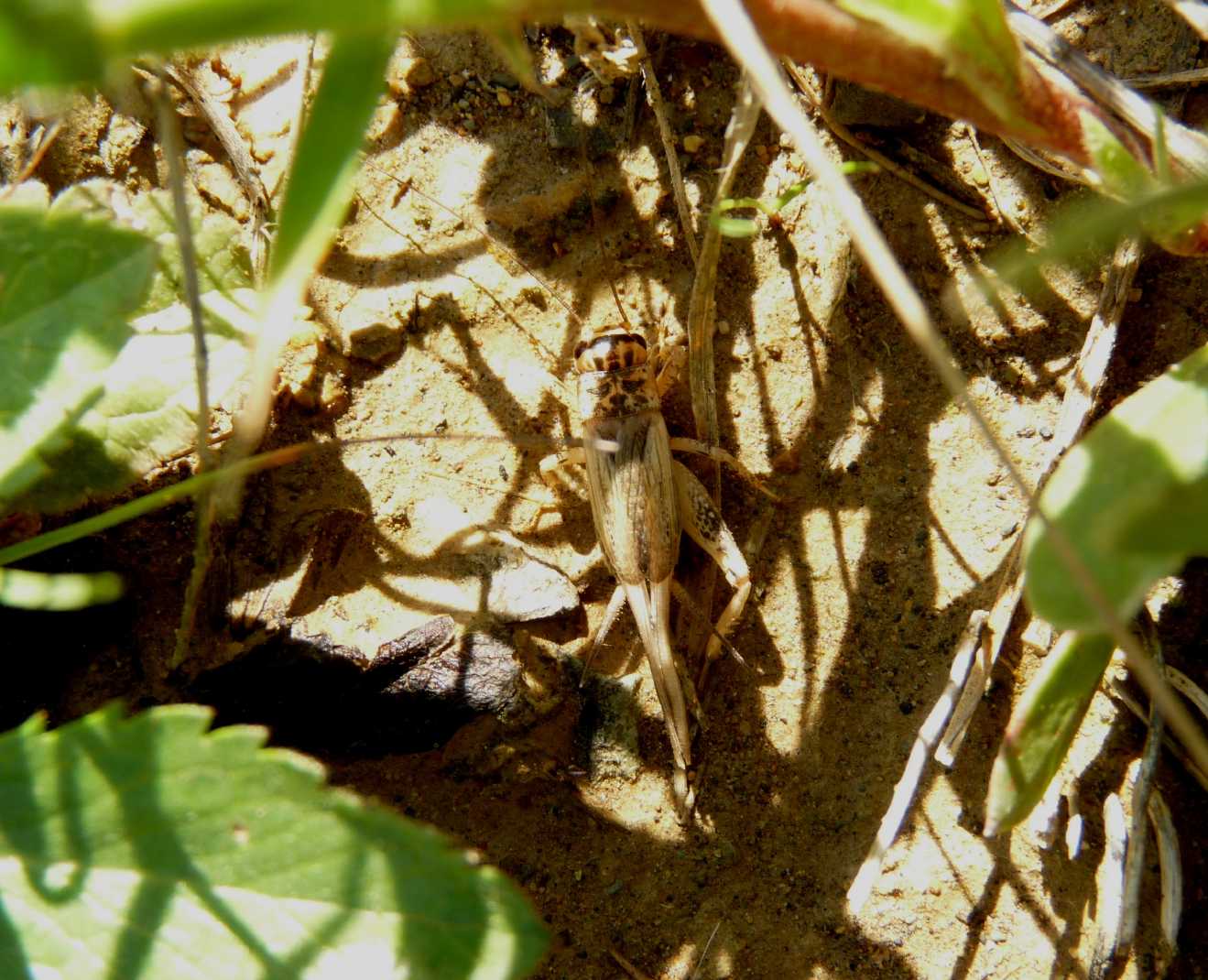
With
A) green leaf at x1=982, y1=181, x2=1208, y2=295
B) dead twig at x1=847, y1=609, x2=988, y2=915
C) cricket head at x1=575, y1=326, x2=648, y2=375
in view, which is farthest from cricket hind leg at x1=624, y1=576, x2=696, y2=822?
green leaf at x1=982, y1=181, x2=1208, y2=295

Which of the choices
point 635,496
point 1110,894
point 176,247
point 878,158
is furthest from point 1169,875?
point 176,247

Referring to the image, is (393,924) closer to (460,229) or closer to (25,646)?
(25,646)

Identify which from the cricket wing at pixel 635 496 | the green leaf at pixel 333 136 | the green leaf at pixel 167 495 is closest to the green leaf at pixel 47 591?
the green leaf at pixel 167 495

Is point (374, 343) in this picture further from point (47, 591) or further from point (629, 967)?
point (629, 967)

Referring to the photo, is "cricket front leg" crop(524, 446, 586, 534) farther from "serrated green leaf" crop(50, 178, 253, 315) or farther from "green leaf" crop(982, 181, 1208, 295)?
"green leaf" crop(982, 181, 1208, 295)

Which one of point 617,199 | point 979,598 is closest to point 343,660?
point 617,199
